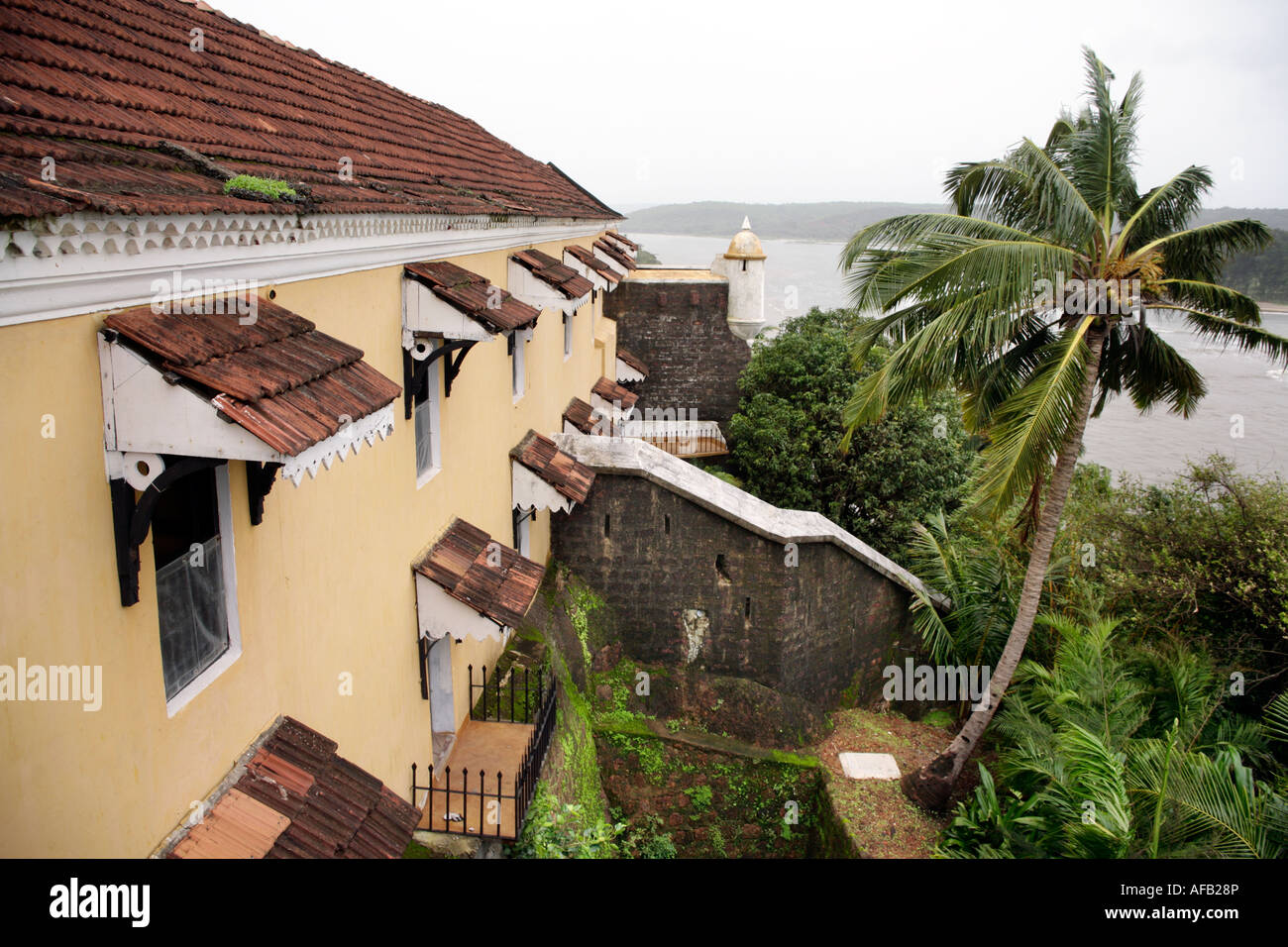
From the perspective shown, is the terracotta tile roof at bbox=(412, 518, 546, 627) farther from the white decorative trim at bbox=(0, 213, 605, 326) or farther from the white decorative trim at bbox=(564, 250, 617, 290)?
the white decorative trim at bbox=(564, 250, 617, 290)

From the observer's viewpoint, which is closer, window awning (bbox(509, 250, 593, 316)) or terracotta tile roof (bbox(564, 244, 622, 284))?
window awning (bbox(509, 250, 593, 316))

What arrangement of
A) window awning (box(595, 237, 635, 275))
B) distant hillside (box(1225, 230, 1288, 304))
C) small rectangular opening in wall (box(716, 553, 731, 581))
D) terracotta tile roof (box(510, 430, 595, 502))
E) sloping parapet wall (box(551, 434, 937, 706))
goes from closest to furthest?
terracotta tile roof (box(510, 430, 595, 502))
sloping parapet wall (box(551, 434, 937, 706))
small rectangular opening in wall (box(716, 553, 731, 581))
window awning (box(595, 237, 635, 275))
distant hillside (box(1225, 230, 1288, 304))

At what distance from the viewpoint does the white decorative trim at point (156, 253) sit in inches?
93.5

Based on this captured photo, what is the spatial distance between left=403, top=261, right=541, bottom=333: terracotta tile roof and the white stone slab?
28.8 ft

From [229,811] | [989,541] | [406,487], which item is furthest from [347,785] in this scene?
[989,541]

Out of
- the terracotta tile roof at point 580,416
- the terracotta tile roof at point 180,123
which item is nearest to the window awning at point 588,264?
the terracotta tile roof at point 580,416

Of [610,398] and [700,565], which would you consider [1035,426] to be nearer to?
[700,565]

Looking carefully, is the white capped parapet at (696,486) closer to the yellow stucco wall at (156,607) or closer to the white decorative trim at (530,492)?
the white decorative trim at (530,492)

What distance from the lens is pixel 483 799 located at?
22.1 ft

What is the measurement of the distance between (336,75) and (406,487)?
4423mm

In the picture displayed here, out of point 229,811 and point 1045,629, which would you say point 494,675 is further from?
point 1045,629

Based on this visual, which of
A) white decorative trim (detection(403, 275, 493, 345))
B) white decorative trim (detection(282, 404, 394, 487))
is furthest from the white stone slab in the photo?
white decorative trim (detection(282, 404, 394, 487))

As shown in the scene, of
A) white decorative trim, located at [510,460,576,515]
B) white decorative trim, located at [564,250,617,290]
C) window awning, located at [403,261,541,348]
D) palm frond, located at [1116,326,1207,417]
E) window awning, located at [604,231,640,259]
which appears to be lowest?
white decorative trim, located at [510,460,576,515]

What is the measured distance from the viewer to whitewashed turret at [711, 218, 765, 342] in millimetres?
23562
